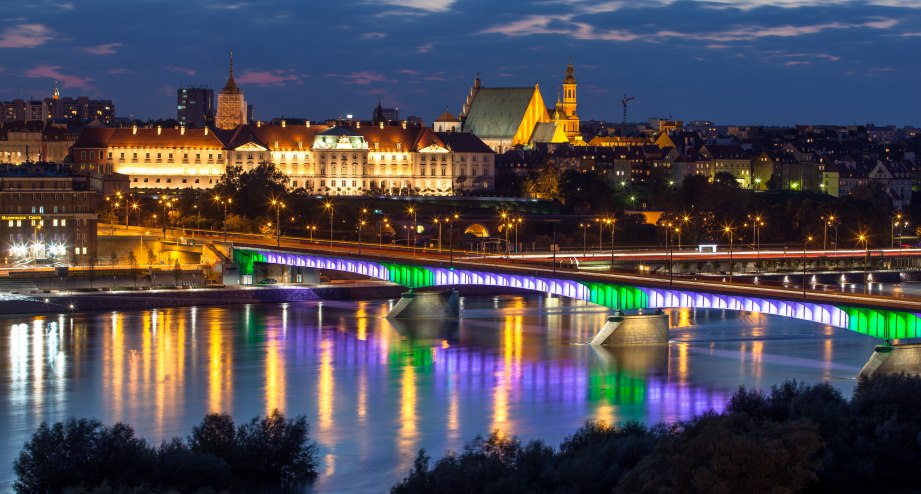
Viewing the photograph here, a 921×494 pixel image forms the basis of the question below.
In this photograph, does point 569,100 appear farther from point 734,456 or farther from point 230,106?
point 734,456

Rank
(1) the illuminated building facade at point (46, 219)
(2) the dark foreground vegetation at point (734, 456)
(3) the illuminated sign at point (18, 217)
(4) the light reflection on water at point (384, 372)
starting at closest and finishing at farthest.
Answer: (2) the dark foreground vegetation at point (734, 456) → (4) the light reflection on water at point (384, 372) → (1) the illuminated building facade at point (46, 219) → (3) the illuminated sign at point (18, 217)

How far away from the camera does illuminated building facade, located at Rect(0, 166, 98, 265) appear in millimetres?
54750

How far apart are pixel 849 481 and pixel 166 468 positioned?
8.54 m

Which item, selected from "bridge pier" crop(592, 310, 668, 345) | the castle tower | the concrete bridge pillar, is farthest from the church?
"bridge pier" crop(592, 310, 668, 345)

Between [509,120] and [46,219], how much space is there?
48.5 metres

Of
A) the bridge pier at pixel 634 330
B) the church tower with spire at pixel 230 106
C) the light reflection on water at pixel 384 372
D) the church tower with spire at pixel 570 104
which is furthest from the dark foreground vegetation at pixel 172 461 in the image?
the church tower with spire at pixel 570 104

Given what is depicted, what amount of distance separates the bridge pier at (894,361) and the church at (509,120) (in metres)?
67.9

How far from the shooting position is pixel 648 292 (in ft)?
Answer: 126

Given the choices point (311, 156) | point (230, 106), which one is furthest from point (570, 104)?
point (311, 156)

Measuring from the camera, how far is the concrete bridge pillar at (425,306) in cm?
4509

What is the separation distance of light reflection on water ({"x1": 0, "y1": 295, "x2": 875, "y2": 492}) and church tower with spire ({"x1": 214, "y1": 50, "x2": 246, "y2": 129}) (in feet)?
171

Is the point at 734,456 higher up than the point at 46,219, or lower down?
lower down

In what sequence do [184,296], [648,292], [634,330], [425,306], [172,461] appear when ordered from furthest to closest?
[184,296]
[425,306]
[648,292]
[634,330]
[172,461]

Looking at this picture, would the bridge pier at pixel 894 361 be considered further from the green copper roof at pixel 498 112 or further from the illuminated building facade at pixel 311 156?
the green copper roof at pixel 498 112
